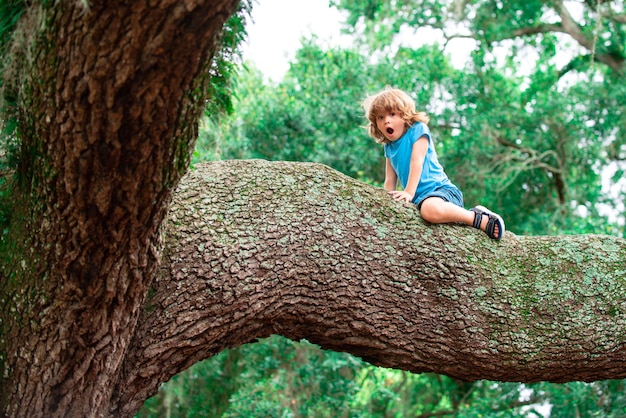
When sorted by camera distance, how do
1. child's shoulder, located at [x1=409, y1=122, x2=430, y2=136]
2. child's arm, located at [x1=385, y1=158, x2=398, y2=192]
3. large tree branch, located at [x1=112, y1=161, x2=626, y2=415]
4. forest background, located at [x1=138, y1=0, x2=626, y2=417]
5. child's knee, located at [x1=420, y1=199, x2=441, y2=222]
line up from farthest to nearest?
1. forest background, located at [x1=138, y1=0, x2=626, y2=417]
2. child's arm, located at [x1=385, y1=158, x2=398, y2=192]
3. child's shoulder, located at [x1=409, y1=122, x2=430, y2=136]
4. child's knee, located at [x1=420, y1=199, x2=441, y2=222]
5. large tree branch, located at [x1=112, y1=161, x2=626, y2=415]

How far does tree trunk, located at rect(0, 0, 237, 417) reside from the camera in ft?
5.86

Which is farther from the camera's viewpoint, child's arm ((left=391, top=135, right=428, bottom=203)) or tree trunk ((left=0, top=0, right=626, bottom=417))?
child's arm ((left=391, top=135, right=428, bottom=203))

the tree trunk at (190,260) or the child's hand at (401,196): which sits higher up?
the child's hand at (401,196)

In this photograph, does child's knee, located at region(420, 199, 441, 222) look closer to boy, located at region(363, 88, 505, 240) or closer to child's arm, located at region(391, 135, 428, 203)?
boy, located at region(363, 88, 505, 240)

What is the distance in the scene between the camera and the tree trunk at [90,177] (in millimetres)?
1787

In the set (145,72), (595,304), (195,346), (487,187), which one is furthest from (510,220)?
(145,72)

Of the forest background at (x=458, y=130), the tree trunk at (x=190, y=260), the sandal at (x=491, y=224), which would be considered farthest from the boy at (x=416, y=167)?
the forest background at (x=458, y=130)

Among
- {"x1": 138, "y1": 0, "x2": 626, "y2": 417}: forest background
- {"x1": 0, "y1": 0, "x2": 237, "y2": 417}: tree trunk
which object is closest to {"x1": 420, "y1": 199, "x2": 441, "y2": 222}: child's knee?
{"x1": 0, "y1": 0, "x2": 237, "y2": 417}: tree trunk

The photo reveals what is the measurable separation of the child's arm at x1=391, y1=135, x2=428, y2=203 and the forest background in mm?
4312

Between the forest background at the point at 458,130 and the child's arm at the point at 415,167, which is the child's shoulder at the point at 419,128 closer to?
the child's arm at the point at 415,167

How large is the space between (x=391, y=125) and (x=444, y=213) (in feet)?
2.40

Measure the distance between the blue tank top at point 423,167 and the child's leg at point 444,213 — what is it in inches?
9.3

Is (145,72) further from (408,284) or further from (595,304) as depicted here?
(595,304)

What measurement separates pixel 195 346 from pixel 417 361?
0.96 m
